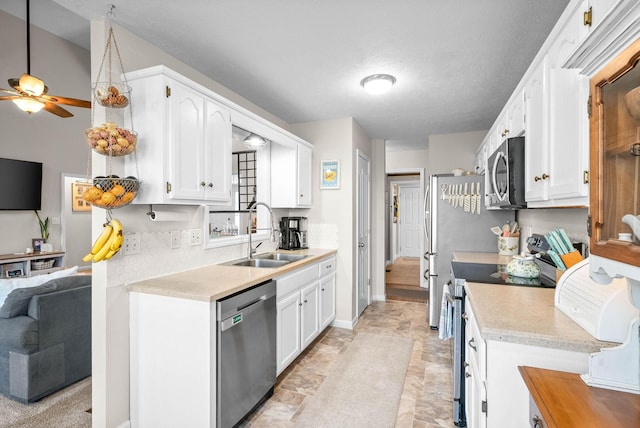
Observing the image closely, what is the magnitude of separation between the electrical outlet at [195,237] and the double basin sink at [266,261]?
1.14 feet

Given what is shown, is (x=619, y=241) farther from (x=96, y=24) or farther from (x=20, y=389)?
(x=20, y=389)

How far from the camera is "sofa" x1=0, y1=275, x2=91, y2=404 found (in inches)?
81.8

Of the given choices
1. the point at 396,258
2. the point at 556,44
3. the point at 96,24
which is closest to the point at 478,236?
the point at 556,44

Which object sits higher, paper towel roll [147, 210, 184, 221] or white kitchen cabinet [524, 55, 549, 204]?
white kitchen cabinet [524, 55, 549, 204]

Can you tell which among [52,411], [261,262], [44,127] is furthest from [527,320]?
[44,127]

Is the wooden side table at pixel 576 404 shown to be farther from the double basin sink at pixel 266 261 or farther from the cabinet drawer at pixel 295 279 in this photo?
the double basin sink at pixel 266 261

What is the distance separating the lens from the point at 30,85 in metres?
2.52

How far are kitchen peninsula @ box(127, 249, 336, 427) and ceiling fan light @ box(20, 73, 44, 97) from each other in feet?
6.73

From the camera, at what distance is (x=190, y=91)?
193 cm

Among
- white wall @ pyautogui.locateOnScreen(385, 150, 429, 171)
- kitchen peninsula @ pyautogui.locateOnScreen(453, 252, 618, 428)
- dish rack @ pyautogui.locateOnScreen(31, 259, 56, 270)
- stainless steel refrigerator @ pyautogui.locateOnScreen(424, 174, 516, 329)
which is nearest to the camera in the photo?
kitchen peninsula @ pyautogui.locateOnScreen(453, 252, 618, 428)

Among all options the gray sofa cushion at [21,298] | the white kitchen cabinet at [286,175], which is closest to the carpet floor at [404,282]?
the white kitchen cabinet at [286,175]

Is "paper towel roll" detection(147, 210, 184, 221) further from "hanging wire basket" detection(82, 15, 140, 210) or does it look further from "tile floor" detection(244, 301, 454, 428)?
"tile floor" detection(244, 301, 454, 428)

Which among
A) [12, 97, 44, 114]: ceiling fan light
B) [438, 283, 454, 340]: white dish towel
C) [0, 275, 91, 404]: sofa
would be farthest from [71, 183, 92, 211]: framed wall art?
[438, 283, 454, 340]: white dish towel

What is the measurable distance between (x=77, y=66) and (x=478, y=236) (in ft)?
18.7
